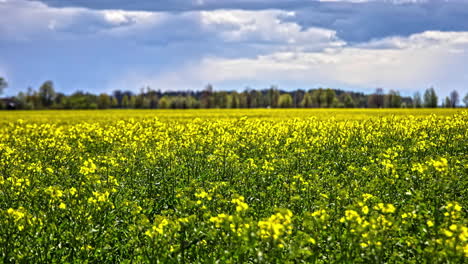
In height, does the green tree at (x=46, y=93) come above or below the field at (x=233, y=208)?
above

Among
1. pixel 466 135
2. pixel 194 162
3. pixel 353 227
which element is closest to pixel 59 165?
pixel 194 162

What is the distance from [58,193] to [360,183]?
777cm

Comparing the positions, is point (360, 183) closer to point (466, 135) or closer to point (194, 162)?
point (194, 162)

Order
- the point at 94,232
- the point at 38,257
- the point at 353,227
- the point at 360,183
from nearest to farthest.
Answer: the point at 353,227
the point at 38,257
the point at 94,232
the point at 360,183

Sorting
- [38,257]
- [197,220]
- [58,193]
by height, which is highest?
[58,193]

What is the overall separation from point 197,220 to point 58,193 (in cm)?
262

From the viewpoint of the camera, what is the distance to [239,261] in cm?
654

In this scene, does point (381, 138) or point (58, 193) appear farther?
point (381, 138)

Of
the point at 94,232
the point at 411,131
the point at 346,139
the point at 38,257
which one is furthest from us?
the point at 411,131

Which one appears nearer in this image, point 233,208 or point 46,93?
point 233,208

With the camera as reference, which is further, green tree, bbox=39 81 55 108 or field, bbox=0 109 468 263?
green tree, bbox=39 81 55 108

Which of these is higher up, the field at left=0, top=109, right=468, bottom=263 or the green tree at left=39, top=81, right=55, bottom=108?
the green tree at left=39, top=81, right=55, bottom=108

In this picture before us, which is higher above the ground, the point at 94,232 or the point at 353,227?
the point at 353,227

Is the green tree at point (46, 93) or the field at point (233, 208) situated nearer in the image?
the field at point (233, 208)
